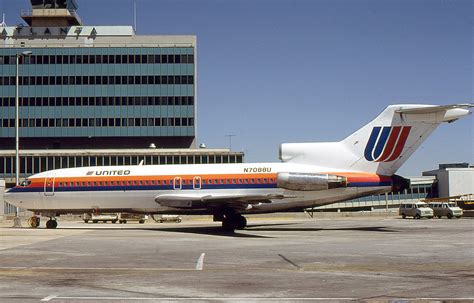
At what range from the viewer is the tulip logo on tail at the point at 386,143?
33.3 meters

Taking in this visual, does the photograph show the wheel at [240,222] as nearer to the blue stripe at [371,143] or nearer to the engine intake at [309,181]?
the engine intake at [309,181]

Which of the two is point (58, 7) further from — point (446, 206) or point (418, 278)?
point (418, 278)

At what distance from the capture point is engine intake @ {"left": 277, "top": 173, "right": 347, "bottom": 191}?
32.8 meters

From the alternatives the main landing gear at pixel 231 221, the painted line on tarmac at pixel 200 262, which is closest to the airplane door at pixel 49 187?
the main landing gear at pixel 231 221

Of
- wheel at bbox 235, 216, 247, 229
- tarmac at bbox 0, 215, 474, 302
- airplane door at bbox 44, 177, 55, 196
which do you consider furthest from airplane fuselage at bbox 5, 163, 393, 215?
tarmac at bbox 0, 215, 474, 302

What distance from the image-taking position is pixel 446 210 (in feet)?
167

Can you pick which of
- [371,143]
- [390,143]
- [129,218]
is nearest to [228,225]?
[371,143]

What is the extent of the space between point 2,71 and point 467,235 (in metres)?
67.3

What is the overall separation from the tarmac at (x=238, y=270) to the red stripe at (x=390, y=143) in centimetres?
803

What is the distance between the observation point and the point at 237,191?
112ft

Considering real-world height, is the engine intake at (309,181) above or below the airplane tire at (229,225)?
above

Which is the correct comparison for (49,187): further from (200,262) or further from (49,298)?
(49,298)

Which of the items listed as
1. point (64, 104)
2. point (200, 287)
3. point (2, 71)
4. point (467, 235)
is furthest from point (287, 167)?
point (2, 71)

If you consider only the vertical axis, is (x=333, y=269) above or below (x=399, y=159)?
below
